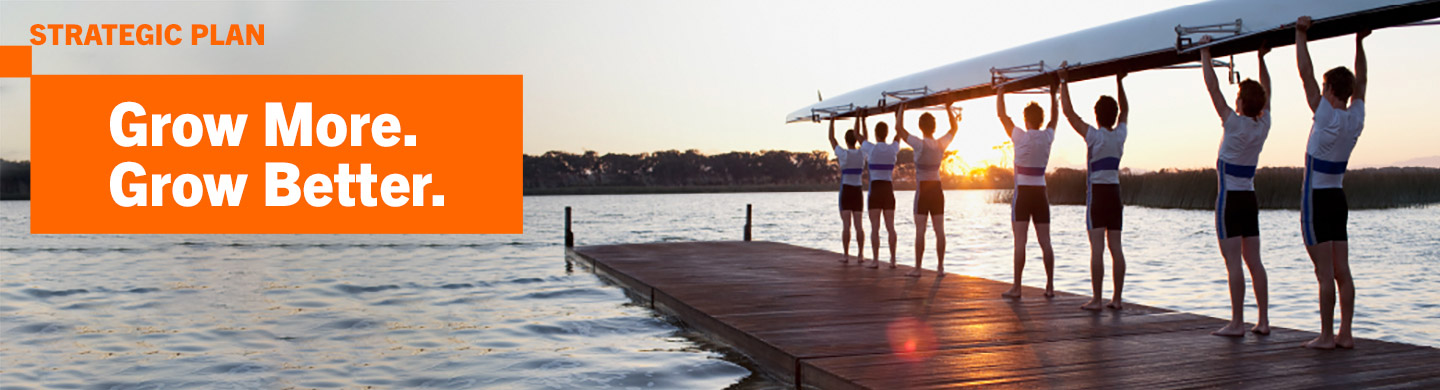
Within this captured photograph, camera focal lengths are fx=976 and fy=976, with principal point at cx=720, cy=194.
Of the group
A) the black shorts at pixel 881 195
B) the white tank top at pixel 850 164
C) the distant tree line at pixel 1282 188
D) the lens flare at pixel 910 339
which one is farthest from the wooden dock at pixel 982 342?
the distant tree line at pixel 1282 188

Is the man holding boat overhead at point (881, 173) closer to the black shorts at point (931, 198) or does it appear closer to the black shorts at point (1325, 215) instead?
the black shorts at point (931, 198)

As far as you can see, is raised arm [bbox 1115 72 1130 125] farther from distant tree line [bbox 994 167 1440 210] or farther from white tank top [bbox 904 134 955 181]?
distant tree line [bbox 994 167 1440 210]

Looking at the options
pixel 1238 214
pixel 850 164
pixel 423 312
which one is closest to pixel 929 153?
pixel 850 164

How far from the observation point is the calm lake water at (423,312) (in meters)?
7.76

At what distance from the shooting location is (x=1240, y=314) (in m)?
6.06

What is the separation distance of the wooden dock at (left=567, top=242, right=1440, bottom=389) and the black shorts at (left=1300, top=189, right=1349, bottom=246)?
2.20ft

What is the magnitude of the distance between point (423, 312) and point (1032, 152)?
7462 millimetres

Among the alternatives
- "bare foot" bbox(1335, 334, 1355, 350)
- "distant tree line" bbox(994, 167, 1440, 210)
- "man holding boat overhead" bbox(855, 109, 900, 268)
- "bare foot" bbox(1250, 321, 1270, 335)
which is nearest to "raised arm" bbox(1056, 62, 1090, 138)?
"bare foot" bbox(1250, 321, 1270, 335)

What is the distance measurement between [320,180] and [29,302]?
109ft

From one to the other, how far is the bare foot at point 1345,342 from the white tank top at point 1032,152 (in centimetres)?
263

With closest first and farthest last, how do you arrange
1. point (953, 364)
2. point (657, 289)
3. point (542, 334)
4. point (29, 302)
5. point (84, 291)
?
1. point (953, 364)
2. point (542, 334)
3. point (657, 289)
4. point (29, 302)
5. point (84, 291)

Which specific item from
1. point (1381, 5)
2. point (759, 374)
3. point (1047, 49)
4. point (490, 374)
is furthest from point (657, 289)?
point (1381, 5)

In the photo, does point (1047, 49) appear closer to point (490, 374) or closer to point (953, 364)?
point (953, 364)

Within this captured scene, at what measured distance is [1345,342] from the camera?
552 centimetres
